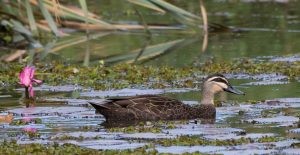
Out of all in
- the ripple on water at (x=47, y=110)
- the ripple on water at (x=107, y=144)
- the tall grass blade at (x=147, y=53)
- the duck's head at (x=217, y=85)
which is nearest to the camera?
the ripple on water at (x=107, y=144)

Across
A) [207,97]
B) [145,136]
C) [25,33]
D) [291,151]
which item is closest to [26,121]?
[145,136]

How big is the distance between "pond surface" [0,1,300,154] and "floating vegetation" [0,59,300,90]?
0.41m

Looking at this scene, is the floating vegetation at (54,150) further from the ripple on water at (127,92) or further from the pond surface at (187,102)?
the ripple on water at (127,92)

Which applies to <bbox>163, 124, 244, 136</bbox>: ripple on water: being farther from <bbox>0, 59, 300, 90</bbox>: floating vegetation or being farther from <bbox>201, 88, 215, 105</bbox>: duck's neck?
<bbox>0, 59, 300, 90</bbox>: floating vegetation

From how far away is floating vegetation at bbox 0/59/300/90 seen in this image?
56.2 feet

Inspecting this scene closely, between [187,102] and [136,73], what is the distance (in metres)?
2.76

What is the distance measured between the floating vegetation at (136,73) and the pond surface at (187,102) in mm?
407

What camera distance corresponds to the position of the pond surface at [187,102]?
12023 millimetres

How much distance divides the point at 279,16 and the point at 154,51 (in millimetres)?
6853

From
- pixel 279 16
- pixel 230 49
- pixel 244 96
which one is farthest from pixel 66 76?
pixel 279 16

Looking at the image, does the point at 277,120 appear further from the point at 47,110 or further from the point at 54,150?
the point at 54,150

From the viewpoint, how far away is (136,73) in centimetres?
1800

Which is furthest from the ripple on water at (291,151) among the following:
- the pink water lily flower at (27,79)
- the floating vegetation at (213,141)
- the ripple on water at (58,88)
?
the ripple on water at (58,88)

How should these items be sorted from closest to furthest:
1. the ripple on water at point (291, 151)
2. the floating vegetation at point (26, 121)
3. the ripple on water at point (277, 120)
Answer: the ripple on water at point (291, 151) → the ripple on water at point (277, 120) → the floating vegetation at point (26, 121)
